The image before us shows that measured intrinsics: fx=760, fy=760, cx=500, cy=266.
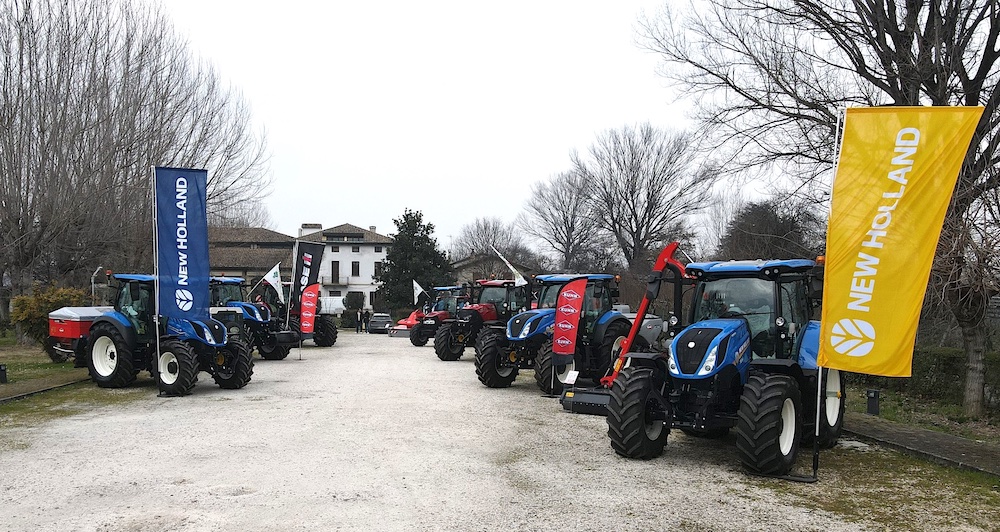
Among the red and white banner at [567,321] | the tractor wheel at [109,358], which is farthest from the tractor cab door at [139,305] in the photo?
the red and white banner at [567,321]

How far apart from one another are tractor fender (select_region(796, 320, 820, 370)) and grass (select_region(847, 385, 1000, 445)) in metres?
2.93

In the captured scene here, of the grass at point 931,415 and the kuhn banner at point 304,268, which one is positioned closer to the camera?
the grass at point 931,415

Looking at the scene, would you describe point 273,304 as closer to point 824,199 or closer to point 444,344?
point 444,344

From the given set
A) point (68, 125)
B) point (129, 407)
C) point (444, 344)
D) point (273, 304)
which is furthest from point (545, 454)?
point (68, 125)

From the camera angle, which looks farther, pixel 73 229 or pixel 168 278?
pixel 73 229

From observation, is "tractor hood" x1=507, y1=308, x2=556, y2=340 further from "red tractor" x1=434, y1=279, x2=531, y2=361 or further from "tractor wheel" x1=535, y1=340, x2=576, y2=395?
"red tractor" x1=434, y1=279, x2=531, y2=361

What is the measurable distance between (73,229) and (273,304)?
6.36m

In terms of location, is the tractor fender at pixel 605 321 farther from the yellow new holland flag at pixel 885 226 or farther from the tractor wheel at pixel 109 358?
the tractor wheel at pixel 109 358

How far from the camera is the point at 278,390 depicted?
13.7m

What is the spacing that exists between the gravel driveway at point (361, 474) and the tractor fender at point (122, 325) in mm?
2007

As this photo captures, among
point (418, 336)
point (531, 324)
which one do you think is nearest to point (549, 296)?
point (531, 324)

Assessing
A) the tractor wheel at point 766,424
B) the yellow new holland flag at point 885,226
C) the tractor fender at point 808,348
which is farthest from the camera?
the tractor fender at point 808,348

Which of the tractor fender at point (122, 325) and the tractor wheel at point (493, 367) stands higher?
the tractor fender at point (122, 325)

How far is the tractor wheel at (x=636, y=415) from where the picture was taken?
7.61 metres
